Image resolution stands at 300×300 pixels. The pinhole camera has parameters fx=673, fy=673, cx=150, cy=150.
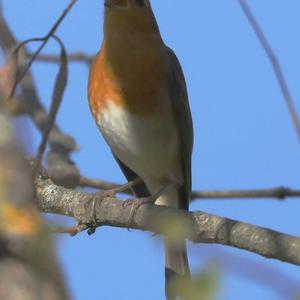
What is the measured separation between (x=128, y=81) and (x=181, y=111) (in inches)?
16.1

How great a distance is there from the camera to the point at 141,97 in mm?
3994

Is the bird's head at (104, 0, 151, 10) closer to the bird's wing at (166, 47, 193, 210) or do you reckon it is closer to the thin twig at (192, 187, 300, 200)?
the bird's wing at (166, 47, 193, 210)

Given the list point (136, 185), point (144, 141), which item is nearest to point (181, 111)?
point (144, 141)

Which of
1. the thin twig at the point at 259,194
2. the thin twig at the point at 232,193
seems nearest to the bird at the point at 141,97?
the thin twig at the point at 232,193

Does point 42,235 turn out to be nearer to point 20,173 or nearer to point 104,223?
point 20,173

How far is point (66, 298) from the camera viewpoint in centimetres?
48

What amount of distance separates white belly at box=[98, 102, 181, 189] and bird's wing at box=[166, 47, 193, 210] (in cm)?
5

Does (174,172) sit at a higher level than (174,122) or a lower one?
lower

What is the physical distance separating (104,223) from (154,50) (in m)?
1.47

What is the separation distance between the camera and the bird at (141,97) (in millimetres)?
4020

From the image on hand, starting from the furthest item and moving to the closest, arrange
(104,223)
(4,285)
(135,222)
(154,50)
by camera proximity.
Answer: (154,50) < (104,223) < (135,222) < (4,285)

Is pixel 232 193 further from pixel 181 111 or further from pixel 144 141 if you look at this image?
pixel 181 111

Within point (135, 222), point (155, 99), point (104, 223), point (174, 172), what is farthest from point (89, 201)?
point (174, 172)

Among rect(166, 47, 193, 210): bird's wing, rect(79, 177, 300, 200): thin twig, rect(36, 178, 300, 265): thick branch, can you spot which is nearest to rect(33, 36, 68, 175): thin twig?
rect(36, 178, 300, 265): thick branch
